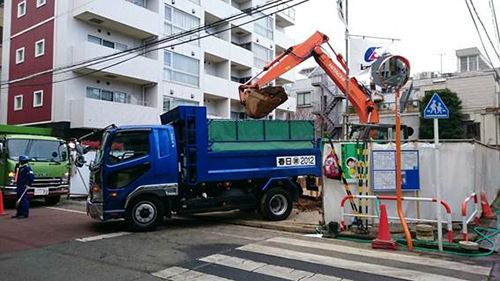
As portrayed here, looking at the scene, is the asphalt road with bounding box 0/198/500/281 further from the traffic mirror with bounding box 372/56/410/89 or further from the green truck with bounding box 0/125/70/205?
the green truck with bounding box 0/125/70/205

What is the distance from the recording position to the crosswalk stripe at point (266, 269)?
18.5 feet

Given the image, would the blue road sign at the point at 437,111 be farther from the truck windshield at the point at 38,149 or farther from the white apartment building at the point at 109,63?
the white apartment building at the point at 109,63

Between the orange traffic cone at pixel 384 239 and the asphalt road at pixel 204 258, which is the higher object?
the orange traffic cone at pixel 384 239

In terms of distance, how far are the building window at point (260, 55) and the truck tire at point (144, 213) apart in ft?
92.1

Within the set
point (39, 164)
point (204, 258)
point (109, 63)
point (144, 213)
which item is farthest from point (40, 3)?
point (204, 258)

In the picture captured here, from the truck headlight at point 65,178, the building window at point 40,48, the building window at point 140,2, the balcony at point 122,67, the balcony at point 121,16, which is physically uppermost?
the building window at point 140,2

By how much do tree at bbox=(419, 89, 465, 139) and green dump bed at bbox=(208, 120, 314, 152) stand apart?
23.0 metres

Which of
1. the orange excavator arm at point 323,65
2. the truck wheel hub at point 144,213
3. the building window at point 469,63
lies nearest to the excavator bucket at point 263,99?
the orange excavator arm at point 323,65

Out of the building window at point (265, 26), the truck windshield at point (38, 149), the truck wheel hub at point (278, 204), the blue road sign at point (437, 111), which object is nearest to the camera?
the blue road sign at point (437, 111)

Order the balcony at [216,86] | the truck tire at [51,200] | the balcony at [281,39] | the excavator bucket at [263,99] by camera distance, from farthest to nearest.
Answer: the balcony at [281,39], the balcony at [216,86], the truck tire at [51,200], the excavator bucket at [263,99]

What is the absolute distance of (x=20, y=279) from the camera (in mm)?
5672

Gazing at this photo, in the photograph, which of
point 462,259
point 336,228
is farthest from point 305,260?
point 462,259

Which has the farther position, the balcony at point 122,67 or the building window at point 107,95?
the building window at point 107,95

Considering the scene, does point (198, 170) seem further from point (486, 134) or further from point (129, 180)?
point (486, 134)
